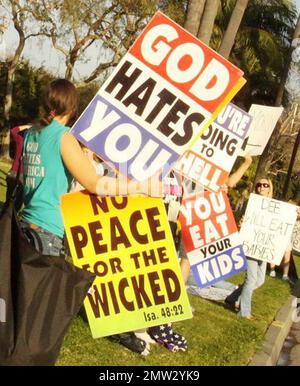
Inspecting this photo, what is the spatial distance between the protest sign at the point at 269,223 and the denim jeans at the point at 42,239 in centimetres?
485

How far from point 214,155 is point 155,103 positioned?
2.07 metres

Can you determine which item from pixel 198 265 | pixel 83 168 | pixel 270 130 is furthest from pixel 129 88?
pixel 270 130

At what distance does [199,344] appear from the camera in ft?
19.1

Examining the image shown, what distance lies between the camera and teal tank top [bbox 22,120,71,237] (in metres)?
3.74

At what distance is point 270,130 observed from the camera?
830cm

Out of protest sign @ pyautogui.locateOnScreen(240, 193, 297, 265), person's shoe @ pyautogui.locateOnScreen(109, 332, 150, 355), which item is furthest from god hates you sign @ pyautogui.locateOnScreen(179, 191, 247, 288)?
protest sign @ pyautogui.locateOnScreen(240, 193, 297, 265)

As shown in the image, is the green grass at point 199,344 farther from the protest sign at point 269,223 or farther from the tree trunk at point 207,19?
the tree trunk at point 207,19

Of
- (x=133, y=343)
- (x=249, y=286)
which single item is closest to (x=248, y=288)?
(x=249, y=286)

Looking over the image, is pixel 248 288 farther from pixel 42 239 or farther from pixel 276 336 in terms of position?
pixel 42 239

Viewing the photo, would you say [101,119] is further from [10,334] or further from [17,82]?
[17,82]

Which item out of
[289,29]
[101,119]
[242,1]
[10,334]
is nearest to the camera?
[10,334]

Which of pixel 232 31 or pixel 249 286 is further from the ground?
pixel 232 31

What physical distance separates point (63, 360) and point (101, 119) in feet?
5.47

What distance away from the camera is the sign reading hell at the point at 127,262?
14.0ft
